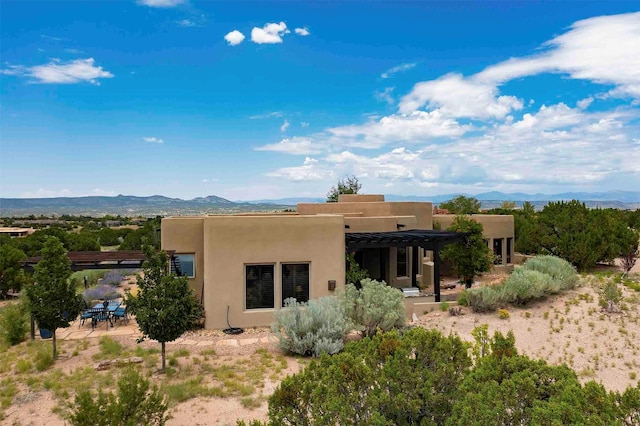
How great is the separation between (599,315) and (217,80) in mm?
30648

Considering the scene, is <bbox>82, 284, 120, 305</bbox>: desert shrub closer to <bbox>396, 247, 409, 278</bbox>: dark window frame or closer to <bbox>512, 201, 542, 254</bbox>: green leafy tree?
<bbox>396, 247, 409, 278</bbox>: dark window frame

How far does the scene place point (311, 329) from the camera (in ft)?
38.5

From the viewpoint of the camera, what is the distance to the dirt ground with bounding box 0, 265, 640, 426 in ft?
26.9

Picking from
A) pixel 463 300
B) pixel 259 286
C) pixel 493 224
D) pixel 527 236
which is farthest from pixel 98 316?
pixel 527 236

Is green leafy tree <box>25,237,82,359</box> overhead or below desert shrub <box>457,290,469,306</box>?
overhead

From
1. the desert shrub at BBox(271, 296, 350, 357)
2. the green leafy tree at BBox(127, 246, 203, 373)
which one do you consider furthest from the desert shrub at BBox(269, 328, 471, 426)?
the desert shrub at BBox(271, 296, 350, 357)

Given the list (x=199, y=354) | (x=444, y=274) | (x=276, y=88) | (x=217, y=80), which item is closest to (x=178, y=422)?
(x=199, y=354)

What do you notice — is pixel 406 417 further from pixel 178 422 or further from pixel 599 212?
pixel 599 212

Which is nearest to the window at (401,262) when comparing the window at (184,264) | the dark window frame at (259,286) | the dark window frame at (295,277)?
the dark window frame at (295,277)

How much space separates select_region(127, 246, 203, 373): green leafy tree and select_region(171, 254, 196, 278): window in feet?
16.9

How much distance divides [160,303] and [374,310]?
6130 mm

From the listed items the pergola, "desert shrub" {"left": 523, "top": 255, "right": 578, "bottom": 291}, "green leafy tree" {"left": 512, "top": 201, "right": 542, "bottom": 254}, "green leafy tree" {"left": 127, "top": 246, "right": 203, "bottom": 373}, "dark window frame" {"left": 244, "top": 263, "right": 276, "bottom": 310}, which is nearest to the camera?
"green leafy tree" {"left": 127, "top": 246, "right": 203, "bottom": 373}

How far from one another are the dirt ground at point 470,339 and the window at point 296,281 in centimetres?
165

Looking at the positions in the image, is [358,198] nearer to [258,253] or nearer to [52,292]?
[258,253]
